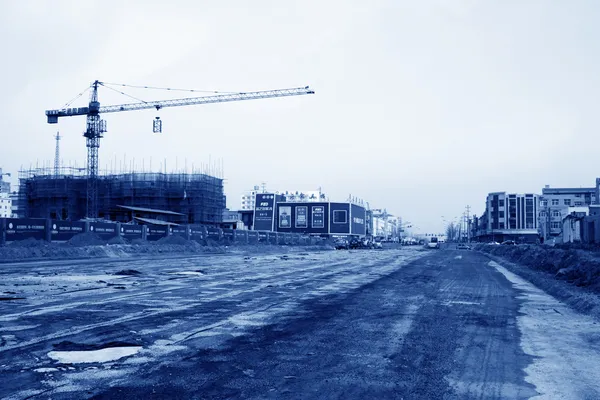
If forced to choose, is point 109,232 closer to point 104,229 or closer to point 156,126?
point 104,229

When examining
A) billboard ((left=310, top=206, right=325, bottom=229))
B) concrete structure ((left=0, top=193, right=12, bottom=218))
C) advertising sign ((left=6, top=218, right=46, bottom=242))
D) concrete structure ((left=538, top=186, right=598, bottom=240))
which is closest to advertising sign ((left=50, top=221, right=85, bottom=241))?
advertising sign ((left=6, top=218, right=46, bottom=242))

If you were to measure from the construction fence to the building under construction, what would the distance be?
28.4 m

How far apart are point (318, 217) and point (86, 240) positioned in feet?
321

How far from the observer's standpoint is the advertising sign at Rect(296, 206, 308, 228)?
13488 centimetres

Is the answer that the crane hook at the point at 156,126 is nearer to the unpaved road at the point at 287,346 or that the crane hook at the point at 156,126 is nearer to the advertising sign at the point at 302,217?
the advertising sign at the point at 302,217

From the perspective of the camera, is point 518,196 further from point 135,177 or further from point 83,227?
point 83,227

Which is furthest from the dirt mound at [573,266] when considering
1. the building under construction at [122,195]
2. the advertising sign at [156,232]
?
the building under construction at [122,195]

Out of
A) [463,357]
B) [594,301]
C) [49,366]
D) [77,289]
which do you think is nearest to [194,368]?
[49,366]

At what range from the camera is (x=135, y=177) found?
99125 mm

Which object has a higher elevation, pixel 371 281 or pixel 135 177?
pixel 135 177

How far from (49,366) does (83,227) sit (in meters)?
36.2

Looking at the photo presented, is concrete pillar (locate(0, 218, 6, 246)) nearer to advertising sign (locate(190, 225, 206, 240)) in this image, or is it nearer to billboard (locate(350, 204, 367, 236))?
advertising sign (locate(190, 225, 206, 240))

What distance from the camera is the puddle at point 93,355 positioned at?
6.73 metres

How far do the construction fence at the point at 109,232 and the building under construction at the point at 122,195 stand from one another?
28439 mm
